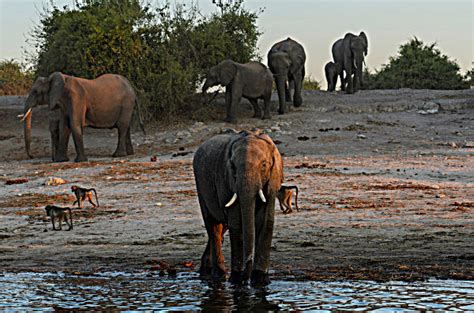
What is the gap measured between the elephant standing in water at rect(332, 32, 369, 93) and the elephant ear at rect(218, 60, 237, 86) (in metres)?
7.22

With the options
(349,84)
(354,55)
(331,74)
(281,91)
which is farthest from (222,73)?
(331,74)

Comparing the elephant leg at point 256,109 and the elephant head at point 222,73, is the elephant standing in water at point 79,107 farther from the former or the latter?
the elephant leg at point 256,109

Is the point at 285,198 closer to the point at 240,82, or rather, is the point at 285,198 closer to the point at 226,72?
the point at 226,72

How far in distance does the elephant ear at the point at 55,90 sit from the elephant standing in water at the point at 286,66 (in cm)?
817

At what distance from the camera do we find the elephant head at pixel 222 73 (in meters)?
27.7

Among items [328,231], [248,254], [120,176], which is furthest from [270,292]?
[120,176]

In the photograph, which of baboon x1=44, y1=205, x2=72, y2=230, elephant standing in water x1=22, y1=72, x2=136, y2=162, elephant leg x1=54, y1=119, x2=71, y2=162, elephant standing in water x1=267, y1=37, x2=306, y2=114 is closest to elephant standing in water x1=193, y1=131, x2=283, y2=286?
baboon x1=44, y1=205, x2=72, y2=230

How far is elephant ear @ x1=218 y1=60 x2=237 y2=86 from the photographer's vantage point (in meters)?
27.7

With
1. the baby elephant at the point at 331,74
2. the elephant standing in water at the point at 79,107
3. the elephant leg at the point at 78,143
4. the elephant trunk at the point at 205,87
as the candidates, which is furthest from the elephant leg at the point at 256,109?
the baby elephant at the point at 331,74

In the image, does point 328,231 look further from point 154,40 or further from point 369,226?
point 154,40

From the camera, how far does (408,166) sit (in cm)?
1838

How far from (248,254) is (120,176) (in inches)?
404

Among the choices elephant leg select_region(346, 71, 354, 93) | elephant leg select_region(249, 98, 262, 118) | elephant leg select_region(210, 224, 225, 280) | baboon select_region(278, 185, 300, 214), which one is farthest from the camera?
elephant leg select_region(346, 71, 354, 93)

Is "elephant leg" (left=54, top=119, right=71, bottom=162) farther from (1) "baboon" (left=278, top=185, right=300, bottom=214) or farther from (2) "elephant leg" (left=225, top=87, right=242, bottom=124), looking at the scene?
(1) "baboon" (left=278, top=185, right=300, bottom=214)
